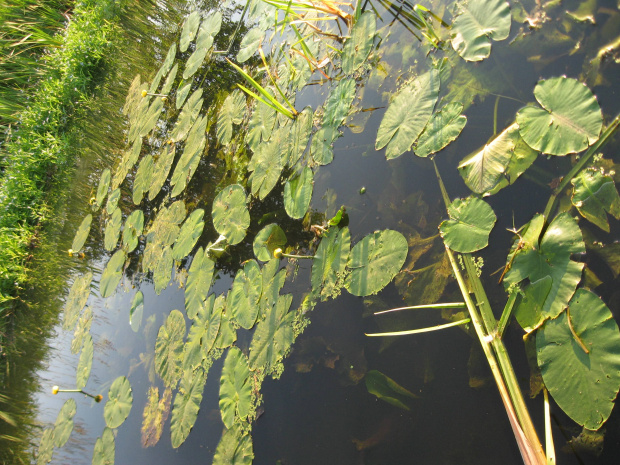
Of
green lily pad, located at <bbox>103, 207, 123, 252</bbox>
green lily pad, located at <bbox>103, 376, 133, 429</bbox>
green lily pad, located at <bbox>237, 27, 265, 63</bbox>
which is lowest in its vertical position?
green lily pad, located at <bbox>103, 376, 133, 429</bbox>

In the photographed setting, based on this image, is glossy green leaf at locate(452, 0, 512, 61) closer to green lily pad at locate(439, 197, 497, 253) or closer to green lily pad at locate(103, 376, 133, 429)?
green lily pad at locate(439, 197, 497, 253)

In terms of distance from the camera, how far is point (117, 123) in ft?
9.62

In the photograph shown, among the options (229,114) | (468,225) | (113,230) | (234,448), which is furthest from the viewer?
(113,230)

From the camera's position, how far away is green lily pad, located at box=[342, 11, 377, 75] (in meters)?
1.44

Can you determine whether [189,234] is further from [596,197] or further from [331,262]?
[596,197]

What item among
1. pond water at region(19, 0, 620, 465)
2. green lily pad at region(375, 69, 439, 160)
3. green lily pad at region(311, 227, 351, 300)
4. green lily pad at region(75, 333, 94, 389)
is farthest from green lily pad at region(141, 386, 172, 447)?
green lily pad at region(375, 69, 439, 160)

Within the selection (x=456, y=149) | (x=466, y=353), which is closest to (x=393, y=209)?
(x=456, y=149)

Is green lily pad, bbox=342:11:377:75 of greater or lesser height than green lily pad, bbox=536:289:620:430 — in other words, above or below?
above

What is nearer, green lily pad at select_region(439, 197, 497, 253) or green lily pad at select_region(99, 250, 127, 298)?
green lily pad at select_region(439, 197, 497, 253)

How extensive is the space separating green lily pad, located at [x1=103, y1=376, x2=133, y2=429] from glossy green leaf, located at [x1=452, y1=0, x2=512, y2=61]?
1.94m

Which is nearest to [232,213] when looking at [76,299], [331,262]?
[331,262]

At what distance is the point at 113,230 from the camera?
227 centimetres

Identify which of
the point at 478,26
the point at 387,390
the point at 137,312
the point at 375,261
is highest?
the point at 478,26

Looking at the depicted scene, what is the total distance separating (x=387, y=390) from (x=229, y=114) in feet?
5.01
